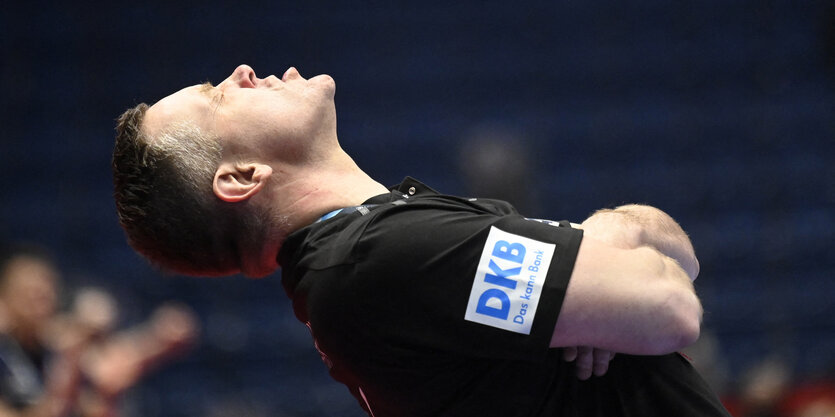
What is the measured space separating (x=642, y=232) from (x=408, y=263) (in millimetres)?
427

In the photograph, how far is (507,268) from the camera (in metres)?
1.27

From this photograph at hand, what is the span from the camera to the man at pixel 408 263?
1.26 metres

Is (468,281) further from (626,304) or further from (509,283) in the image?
(626,304)

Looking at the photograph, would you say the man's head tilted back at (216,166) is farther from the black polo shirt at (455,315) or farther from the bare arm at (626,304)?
the bare arm at (626,304)

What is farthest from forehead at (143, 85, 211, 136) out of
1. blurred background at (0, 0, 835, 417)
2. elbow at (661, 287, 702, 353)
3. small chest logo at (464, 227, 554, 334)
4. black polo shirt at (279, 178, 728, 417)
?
blurred background at (0, 0, 835, 417)

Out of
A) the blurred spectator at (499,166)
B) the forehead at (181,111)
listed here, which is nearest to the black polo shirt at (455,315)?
the forehead at (181,111)

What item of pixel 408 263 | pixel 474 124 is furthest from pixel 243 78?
pixel 474 124

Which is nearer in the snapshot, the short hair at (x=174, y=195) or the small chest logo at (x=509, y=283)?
the small chest logo at (x=509, y=283)

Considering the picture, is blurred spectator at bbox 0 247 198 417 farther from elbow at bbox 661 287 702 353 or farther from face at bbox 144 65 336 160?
elbow at bbox 661 287 702 353

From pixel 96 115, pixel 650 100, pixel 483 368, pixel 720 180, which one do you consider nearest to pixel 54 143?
pixel 96 115

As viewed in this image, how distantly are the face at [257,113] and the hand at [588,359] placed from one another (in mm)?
621

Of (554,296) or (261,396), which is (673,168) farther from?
(554,296)

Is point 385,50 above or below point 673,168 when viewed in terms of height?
above

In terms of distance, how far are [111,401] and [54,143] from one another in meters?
2.67
